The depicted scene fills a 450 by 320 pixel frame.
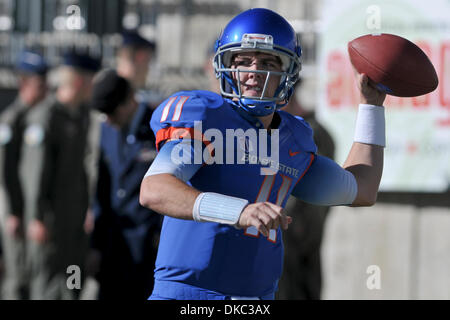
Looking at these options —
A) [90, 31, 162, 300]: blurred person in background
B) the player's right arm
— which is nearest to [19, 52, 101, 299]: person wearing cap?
[90, 31, 162, 300]: blurred person in background

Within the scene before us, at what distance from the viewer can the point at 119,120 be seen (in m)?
5.60

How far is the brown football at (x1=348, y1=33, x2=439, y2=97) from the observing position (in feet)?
11.4

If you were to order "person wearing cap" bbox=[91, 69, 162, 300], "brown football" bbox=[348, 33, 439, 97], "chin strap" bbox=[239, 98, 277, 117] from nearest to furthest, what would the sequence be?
"chin strap" bbox=[239, 98, 277, 117] → "brown football" bbox=[348, 33, 439, 97] → "person wearing cap" bbox=[91, 69, 162, 300]

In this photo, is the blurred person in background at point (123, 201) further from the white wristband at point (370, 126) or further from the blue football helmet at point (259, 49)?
the blue football helmet at point (259, 49)

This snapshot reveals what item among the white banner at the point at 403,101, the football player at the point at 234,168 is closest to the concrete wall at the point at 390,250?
the white banner at the point at 403,101

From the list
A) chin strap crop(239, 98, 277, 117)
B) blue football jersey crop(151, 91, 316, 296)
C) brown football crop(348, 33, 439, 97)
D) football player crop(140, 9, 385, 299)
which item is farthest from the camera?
brown football crop(348, 33, 439, 97)

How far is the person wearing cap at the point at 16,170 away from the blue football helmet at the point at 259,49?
4202 mm

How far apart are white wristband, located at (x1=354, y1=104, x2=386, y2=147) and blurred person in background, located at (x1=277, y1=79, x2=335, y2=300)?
9.54 ft

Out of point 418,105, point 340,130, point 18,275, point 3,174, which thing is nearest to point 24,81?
point 3,174

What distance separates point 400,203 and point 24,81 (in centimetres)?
327

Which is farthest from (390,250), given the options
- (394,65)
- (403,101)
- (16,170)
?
(394,65)

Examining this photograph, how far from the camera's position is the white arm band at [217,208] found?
2676 millimetres

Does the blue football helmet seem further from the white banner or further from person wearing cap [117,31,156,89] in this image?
the white banner

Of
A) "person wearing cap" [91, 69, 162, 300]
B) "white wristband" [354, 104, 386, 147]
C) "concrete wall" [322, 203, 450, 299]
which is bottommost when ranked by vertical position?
"concrete wall" [322, 203, 450, 299]
